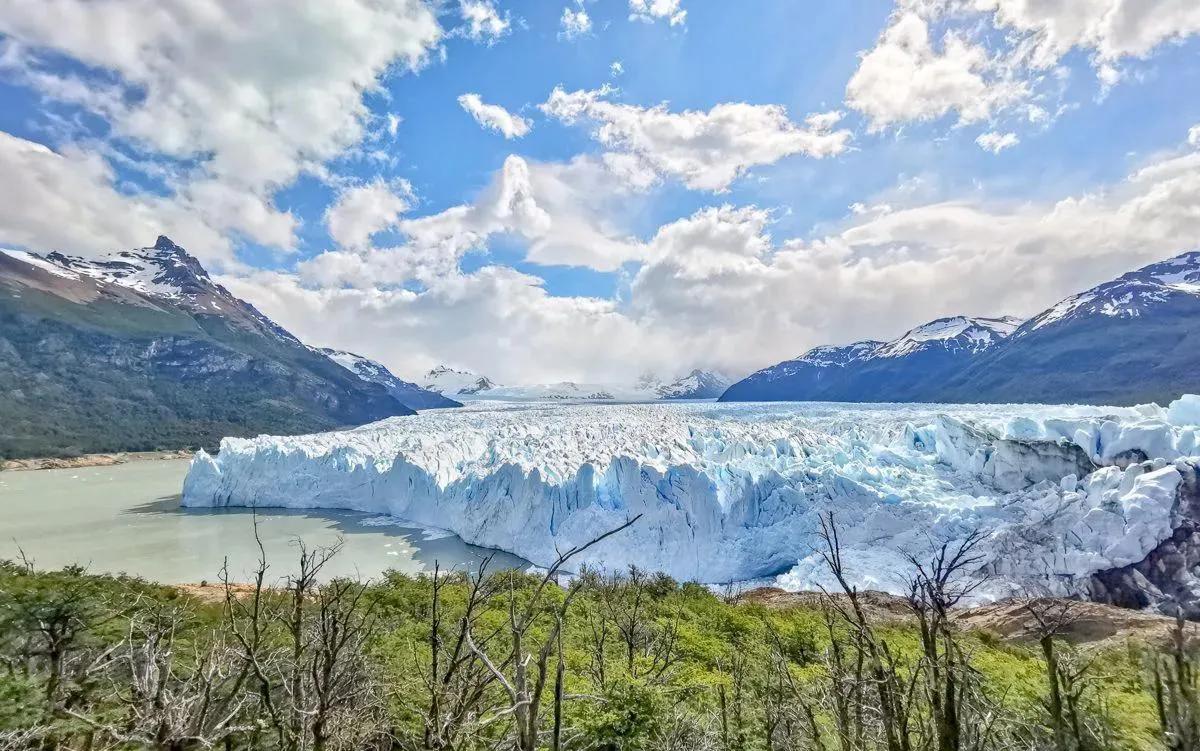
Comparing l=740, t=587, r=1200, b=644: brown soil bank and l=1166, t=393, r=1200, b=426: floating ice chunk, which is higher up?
l=1166, t=393, r=1200, b=426: floating ice chunk

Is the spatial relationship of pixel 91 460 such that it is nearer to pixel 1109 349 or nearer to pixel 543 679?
pixel 543 679

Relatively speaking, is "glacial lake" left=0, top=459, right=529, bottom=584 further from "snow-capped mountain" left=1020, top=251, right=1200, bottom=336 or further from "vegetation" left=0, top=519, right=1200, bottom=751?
"snow-capped mountain" left=1020, top=251, right=1200, bottom=336

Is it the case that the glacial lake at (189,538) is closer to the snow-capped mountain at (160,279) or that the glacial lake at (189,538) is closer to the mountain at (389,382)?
the snow-capped mountain at (160,279)

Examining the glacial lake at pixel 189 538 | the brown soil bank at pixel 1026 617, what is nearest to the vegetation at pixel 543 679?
the brown soil bank at pixel 1026 617

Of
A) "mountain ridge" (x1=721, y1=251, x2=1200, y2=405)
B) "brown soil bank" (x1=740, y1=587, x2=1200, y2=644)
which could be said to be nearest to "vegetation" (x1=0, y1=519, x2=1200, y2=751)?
"brown soil bank" (x1=740, y1=587, x2=1200, y2=644)

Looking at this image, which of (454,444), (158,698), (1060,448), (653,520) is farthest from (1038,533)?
(454,444)

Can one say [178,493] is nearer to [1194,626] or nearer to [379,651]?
[379,651]
